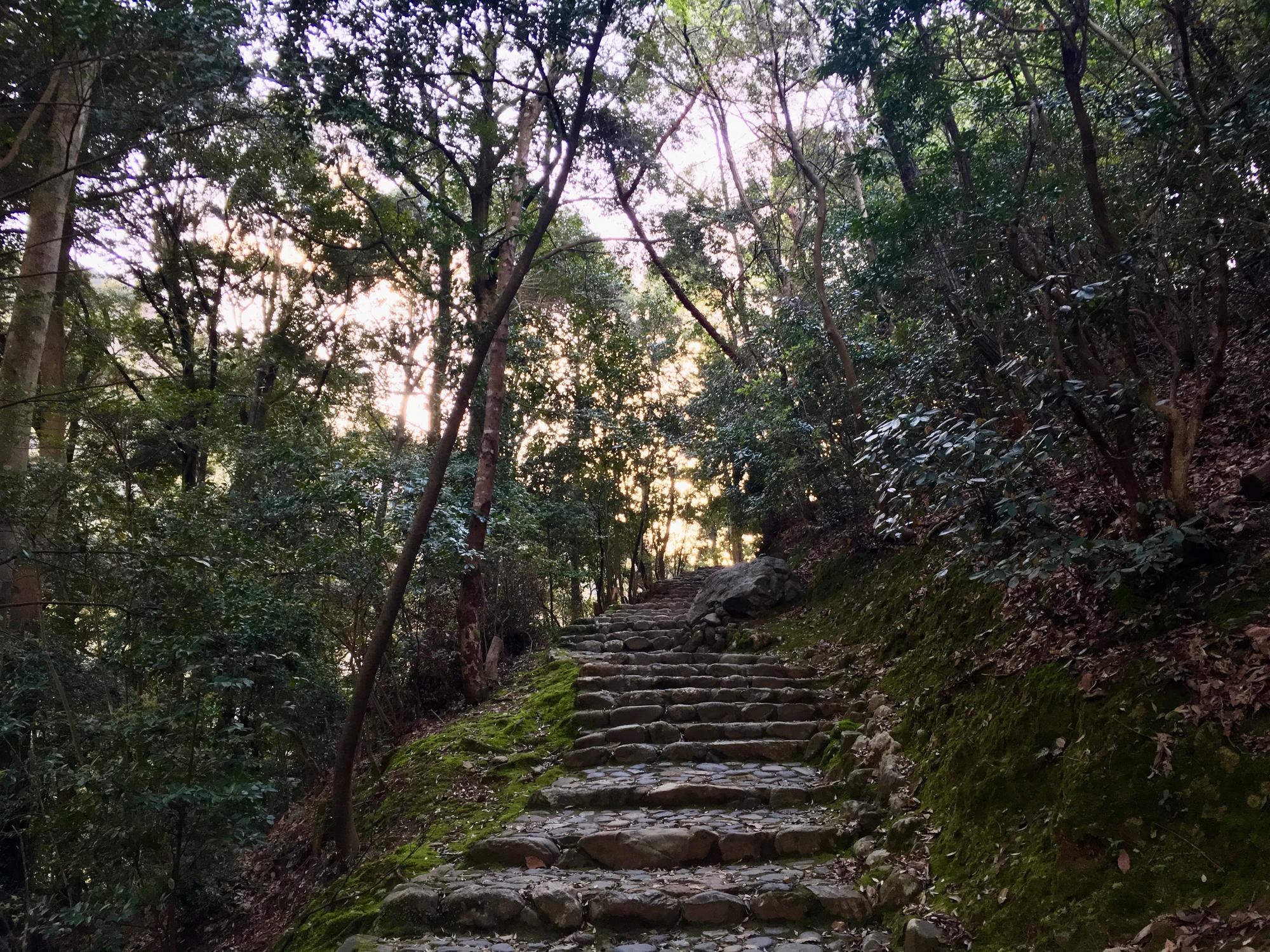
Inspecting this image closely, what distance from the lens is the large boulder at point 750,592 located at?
10406mm

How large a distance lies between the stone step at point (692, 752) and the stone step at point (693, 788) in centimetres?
11

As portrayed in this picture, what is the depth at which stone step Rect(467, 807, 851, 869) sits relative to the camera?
14.8 feet

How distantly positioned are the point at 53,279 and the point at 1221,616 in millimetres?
11800

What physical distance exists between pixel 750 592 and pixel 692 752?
4347 millimetres

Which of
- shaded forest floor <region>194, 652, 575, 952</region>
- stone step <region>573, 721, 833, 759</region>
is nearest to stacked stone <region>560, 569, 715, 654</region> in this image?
shaded forest floor <region>194, 652, 575, 952</region>

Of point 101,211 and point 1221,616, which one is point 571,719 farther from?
point 101,211

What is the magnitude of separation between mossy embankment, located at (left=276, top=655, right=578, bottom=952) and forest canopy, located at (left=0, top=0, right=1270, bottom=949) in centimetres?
55

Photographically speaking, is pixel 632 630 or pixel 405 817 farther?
pixel 632 630

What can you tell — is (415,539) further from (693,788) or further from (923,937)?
(923,937)

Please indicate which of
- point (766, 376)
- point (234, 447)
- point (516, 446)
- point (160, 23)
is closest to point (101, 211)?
point (234, 447)

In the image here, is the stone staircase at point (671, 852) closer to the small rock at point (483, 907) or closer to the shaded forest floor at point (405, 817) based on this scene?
the small rock at point (483, 907)

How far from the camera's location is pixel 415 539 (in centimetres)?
571

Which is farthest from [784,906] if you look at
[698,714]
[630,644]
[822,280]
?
[822,280]

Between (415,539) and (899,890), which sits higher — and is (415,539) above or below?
above
